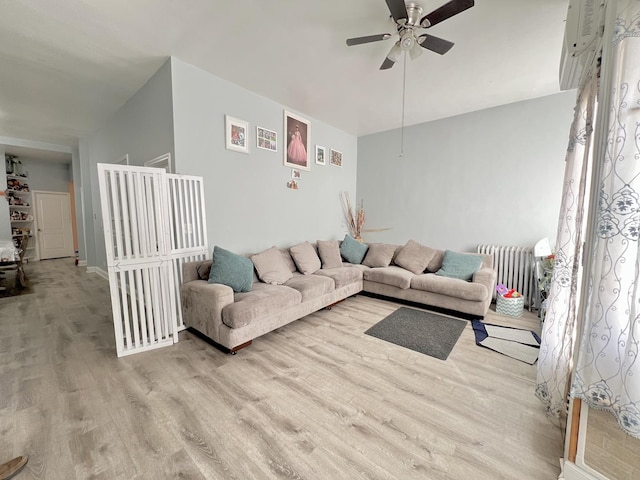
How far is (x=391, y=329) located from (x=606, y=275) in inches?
80.7

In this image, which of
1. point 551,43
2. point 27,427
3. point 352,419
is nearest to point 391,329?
point 352,419

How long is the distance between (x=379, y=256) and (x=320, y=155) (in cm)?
215

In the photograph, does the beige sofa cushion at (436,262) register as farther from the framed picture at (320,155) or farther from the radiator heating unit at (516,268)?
the framed picture at (320,155)

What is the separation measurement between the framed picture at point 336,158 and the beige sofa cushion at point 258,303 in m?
2.99

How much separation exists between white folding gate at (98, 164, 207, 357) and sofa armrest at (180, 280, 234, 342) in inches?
7.2

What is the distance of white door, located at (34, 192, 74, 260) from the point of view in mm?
7145

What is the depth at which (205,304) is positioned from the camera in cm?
243

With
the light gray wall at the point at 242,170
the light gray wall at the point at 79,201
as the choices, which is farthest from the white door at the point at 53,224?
the light gray wall at the point at 242,170

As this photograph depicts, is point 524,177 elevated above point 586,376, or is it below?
above

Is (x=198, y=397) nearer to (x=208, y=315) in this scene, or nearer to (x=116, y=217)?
(x=208, y=315)

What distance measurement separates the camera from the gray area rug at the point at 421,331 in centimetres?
247

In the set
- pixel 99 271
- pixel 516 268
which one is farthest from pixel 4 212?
pixel 516 268

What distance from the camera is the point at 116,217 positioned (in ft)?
7.20

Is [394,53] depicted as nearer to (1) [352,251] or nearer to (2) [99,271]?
(1) [352,251]
